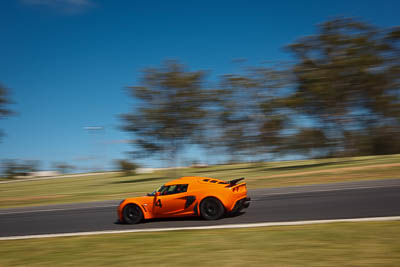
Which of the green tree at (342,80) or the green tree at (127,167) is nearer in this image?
the green tree at (342,80)

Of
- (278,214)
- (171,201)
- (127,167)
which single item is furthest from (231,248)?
(127,167)

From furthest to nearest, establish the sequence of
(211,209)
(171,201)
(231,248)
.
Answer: (171,201)
(211,209)
(231,248)

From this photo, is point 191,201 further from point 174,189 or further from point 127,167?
point 127,167

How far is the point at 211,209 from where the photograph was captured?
965 cm

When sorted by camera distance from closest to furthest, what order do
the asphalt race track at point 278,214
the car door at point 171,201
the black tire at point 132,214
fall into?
1. the asphalt race track at point 278,214
2. the car door at point 171,201
3. the black tire at point 132,214

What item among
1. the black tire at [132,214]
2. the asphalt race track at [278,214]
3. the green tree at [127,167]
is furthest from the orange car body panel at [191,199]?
the green tree at [127,167]

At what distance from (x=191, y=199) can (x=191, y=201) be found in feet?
0.18

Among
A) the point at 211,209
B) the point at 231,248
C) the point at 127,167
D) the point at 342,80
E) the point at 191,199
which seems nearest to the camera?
the point at 231,248

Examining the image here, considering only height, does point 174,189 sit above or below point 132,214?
above

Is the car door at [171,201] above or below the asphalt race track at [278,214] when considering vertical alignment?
above

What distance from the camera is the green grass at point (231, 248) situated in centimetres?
543

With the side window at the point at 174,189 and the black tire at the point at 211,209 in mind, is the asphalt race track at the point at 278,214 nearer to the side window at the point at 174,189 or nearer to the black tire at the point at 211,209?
the black tire at the point at 211,209

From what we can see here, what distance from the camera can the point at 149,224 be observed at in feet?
33.4

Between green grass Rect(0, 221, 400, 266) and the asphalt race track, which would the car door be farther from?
green grass Rect(0, 221, 400, 266)
